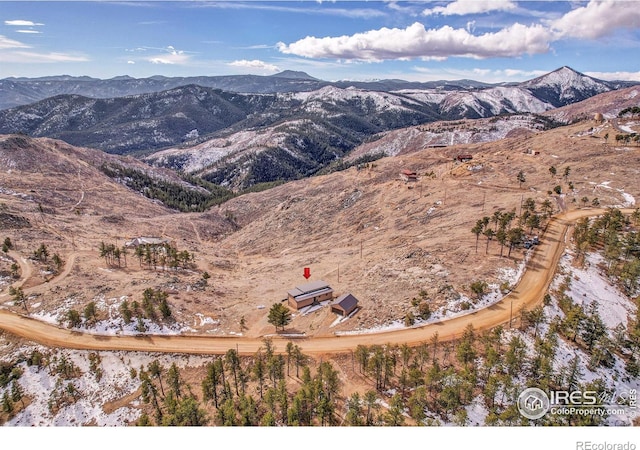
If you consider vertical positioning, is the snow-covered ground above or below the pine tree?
below

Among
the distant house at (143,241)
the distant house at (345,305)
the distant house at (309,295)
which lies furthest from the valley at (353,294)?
the distant house at (143,241)

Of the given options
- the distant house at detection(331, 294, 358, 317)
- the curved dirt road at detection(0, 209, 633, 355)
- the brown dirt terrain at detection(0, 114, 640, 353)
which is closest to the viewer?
the curved dirt road at detection(0, 209, 633, 355)

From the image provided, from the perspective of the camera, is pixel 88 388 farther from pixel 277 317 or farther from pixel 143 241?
pixel 143 241

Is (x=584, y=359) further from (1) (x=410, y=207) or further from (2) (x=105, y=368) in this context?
(1) (x=410, y=207)

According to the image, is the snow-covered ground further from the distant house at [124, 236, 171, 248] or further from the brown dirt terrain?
the distant house at [124, 236, 171, 248]

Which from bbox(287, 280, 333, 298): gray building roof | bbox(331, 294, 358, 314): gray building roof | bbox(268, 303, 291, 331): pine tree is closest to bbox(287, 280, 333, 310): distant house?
bbox(287, 280, 333, 298): gray building roof

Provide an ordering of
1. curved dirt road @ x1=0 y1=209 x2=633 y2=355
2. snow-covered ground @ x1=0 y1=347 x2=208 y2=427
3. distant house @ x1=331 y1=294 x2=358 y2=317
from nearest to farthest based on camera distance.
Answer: snow-covered ground @ x1=0 y1=347 x2=208 y2=427
curved dirt road @ x1=0 y1=209 x2=633 y2=355
distant house @ x1=331 y1=294 x2=358 y2=317

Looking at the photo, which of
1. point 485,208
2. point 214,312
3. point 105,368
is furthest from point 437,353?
point 485,208

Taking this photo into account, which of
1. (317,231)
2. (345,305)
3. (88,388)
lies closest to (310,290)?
(345,305)
